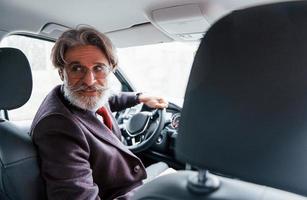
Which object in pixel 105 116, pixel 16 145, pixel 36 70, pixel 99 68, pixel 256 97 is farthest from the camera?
pixel 36 70

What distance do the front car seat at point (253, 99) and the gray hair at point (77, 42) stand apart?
1044 millimetres

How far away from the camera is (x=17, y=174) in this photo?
1.30m

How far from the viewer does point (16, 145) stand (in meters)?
1.37

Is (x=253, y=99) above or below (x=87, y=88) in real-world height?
above

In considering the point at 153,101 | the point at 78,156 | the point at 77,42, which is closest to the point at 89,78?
the point at 77,42

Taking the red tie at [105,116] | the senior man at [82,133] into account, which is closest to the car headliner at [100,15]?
the senior man at [82,133]

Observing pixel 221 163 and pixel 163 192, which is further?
pixel 163 192

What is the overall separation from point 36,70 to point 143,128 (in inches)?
35.6

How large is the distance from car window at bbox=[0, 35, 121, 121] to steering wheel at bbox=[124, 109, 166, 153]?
263 mm

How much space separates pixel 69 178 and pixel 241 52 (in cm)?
90

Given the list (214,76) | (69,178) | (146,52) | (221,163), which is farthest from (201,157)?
(146,52)

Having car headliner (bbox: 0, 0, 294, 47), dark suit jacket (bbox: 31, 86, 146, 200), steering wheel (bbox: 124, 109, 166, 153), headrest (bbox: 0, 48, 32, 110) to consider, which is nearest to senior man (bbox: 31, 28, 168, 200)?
dark suit jacket (bbox: 31, 86, 146, 200)

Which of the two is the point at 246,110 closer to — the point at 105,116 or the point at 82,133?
the point at 82,133

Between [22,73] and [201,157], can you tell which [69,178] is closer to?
[22,73]
